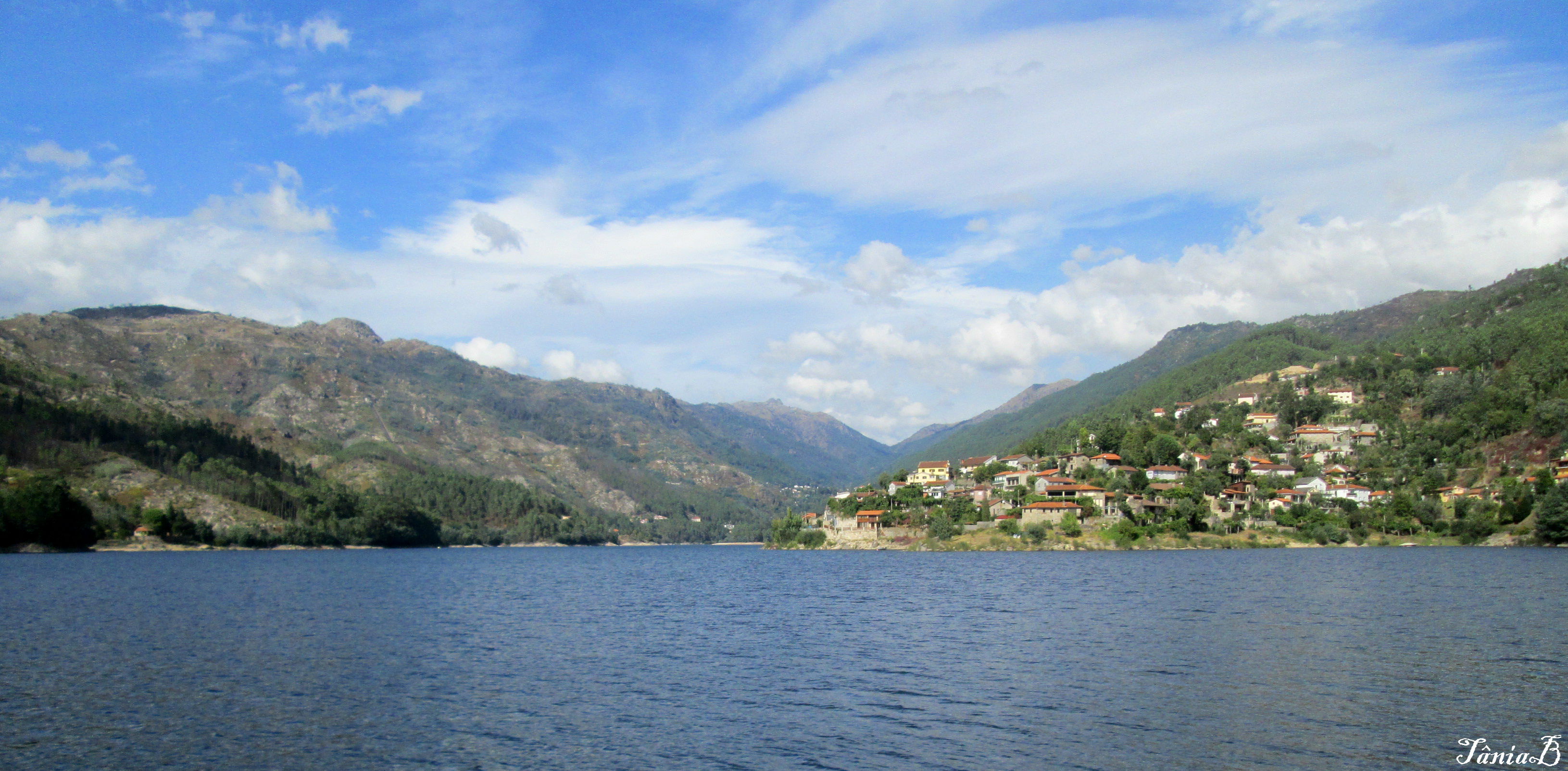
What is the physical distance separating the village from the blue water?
6510 centimetres

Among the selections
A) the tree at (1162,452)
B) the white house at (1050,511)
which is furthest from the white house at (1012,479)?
the tree at (1162,452)

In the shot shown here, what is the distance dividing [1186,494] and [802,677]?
124105mm

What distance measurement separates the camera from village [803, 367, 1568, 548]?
140m

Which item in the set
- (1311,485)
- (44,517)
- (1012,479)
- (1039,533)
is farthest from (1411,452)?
(44,517)

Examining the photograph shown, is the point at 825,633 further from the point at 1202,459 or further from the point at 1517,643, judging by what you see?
the point at 1202,459

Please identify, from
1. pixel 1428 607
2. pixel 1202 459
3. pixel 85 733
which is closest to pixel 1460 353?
pixel 1202 459

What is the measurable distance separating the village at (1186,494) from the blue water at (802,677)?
65.1 meters

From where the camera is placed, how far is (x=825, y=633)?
5188cm

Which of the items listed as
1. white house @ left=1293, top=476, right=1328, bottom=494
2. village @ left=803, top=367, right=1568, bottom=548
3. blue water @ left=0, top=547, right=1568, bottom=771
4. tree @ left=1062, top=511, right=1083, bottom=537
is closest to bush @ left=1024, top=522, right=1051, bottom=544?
village @ left=803, top=367, right=1568, bottom=548

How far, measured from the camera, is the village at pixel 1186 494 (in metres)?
140

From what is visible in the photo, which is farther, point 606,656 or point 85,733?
point 606,656

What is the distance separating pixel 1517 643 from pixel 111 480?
764 ft

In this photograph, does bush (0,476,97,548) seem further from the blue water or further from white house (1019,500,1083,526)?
white house (1019,500,1083,526)

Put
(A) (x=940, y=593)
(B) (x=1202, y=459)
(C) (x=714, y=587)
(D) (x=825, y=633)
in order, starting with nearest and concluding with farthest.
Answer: (D) (x=825, y=633) < (A) (x=940, y=593) < (C) (x=714, y=587) < (B) (x=1202, y=459)
